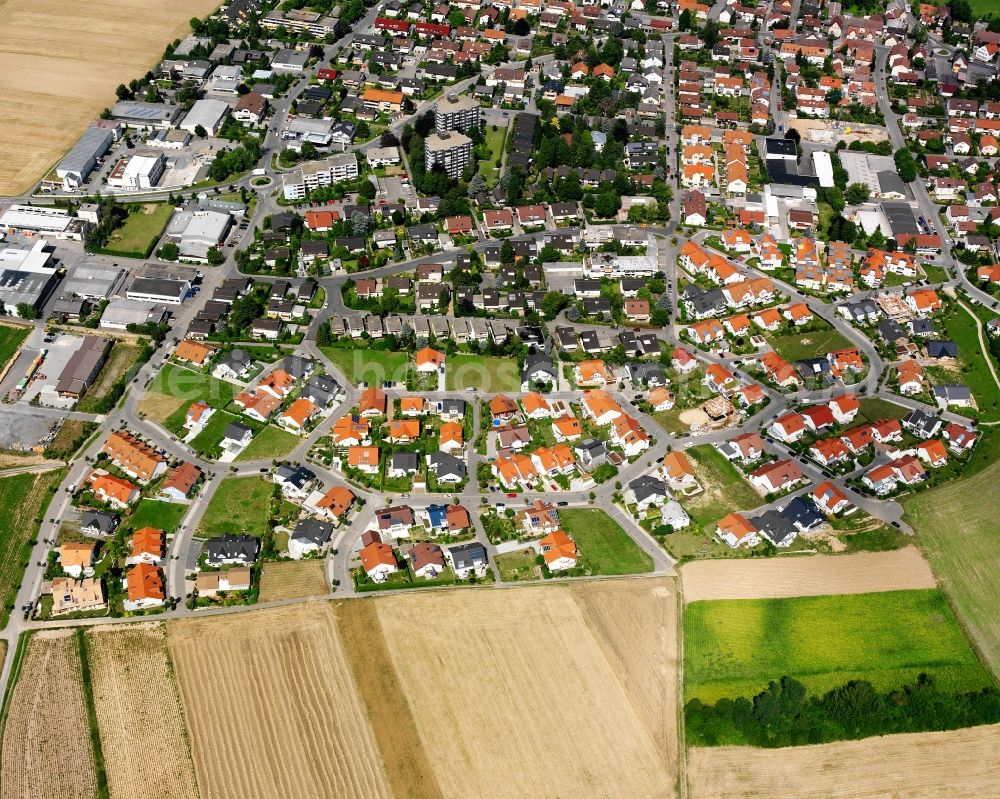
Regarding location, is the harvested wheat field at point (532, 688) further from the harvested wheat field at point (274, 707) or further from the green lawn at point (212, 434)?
the green lawn at point (212, 434)

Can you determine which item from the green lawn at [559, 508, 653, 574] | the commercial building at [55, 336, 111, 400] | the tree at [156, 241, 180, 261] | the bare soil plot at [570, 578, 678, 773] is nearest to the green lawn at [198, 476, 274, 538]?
the commercial building at [55, 336, 111, 400]

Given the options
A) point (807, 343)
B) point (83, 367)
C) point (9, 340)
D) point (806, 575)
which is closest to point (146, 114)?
point (9, 340)

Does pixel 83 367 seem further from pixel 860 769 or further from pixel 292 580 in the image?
pixel 860 769

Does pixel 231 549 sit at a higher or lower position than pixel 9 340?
lower

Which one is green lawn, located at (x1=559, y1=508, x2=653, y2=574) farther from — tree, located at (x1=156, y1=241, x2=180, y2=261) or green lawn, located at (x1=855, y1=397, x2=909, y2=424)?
tree, located at (x1=156, y1=241, x2=180, y2=261)

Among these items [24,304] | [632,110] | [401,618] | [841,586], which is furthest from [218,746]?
[632,110]

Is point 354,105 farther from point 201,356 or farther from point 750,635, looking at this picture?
point 750,635
